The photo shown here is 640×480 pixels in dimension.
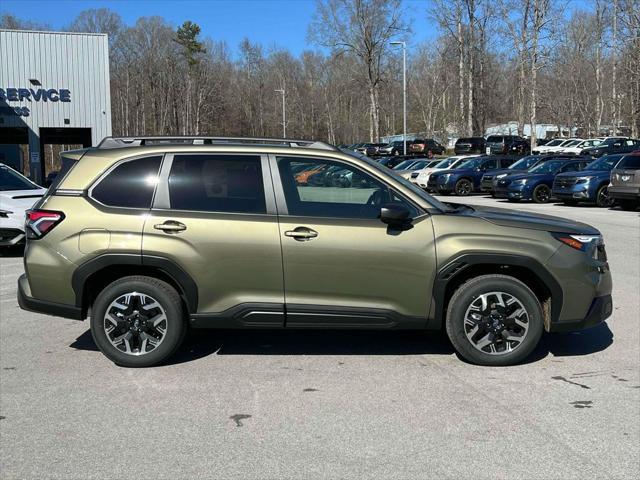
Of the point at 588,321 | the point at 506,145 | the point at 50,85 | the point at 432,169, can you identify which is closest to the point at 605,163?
the point at 432,169

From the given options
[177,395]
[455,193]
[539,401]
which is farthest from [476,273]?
[455,193]

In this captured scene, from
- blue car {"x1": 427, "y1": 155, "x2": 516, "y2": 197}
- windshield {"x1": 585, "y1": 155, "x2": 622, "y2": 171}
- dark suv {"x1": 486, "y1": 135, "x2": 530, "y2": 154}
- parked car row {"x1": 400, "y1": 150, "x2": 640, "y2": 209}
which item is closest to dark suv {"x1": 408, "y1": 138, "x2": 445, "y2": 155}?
dark suv {"x1": 486, "y1": 135, "x2": 530, "y2": 154}

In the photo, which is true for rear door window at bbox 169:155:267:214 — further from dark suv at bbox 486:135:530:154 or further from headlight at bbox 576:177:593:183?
dark suv at bbox 486:135:530:154

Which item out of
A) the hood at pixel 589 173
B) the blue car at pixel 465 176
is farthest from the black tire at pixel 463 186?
the hood at pixel 589 173

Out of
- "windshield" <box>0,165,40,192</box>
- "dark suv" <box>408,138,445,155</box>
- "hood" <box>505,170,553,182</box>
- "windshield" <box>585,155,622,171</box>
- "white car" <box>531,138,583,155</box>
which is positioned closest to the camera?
"windshield" <box>0,165,40,192</box>

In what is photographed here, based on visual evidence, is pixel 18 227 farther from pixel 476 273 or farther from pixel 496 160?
pixel 496 160

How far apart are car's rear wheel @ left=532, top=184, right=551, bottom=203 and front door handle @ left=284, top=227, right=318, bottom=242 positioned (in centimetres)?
1984

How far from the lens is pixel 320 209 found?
17.1 feet

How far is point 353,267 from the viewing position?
504cm

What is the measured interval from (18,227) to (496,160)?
75.2 feet

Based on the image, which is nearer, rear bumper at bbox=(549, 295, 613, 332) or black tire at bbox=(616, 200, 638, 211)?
rear bumper at bbox=(549, 295, 613, 332)

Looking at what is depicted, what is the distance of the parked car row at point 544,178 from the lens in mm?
18562

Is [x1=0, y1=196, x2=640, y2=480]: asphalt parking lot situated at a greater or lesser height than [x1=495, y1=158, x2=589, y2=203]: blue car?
lesser

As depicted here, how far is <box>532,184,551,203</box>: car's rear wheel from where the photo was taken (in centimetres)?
2326
